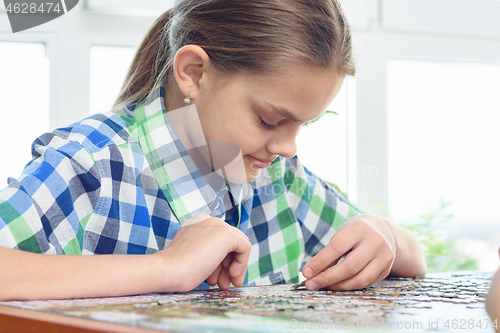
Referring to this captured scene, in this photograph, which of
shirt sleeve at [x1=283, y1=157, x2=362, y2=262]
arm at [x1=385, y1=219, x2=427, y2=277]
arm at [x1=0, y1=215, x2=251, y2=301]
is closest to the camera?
arm at [x1=0, y1=215, x2=251, y2=301]

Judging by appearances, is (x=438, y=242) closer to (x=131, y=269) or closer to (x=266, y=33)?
(x=266, y=33)

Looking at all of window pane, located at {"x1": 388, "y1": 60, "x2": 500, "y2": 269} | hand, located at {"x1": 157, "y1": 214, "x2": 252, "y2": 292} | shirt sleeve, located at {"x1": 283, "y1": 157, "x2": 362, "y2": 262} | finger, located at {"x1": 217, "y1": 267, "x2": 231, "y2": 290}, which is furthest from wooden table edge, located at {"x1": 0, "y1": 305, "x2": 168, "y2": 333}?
window pane, located at {"x1": 388, "y1": 60, "x2": 500, "y2": 269}

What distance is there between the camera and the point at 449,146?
2.64m

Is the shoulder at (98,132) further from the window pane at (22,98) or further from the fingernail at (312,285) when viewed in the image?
the window pane at (22,98)

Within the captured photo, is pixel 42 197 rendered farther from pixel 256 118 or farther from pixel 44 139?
pixel 256 118

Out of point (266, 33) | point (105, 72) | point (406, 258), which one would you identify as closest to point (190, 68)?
point (266, 33)

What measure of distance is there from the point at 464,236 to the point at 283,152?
2133 mm

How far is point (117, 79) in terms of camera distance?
2.19 meters

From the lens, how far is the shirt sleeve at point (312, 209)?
125 centimetres

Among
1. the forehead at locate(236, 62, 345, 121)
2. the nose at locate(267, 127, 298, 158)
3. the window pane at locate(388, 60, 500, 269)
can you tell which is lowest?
the window pane at locate(388, 60, 500, 269)

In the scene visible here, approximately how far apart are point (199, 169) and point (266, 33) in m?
0.36

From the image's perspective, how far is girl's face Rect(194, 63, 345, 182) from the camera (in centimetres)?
89

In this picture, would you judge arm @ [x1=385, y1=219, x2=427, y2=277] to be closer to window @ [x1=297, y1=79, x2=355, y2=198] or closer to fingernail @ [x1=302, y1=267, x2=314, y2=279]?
fingernail @ [x1=302, y1=267, x2=314, y2=279]

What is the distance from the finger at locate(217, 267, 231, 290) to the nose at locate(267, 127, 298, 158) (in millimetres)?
308
